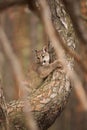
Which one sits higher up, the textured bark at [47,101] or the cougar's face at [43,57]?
the cougar's face at [43,57]

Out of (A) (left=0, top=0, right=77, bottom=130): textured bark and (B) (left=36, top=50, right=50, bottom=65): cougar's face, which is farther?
(B) (left=36, top=50, right=50, bottom=65): cougar's face

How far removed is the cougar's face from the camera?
4.30m

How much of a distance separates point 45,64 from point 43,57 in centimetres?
7

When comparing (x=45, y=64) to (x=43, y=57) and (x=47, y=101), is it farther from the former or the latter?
(x=47, y=101)

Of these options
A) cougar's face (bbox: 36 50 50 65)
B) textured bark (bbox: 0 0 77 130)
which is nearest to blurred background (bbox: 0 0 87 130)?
cougar's face (bbox: 36 50 50 65)

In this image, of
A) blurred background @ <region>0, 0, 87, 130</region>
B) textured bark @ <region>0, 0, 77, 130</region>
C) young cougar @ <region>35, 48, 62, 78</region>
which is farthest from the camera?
blurred background @ <region>0, 0, 87, 130</region>

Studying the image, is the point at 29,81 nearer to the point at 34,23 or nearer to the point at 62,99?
the point at 62,99

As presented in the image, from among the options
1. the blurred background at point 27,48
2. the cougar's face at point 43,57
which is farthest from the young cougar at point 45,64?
the blurred background at point 27,48

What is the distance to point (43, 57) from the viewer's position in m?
4.50

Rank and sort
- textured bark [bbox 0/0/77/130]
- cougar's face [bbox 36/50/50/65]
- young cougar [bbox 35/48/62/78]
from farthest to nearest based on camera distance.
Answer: cougar's face [bbox 36/50/50/65] → young cougar [bbox 35/48/62/78] → textured bark [bbox 0/0/77/130]

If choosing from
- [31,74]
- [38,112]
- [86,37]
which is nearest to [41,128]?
[38,112]

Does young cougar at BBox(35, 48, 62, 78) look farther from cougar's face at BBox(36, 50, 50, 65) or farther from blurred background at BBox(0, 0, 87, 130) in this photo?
blurred background at BBox(0, 0, 87, 130)

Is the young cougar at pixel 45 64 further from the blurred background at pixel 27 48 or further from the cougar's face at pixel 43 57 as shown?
the blurred background at pixel 27 48

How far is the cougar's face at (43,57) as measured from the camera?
430cm
